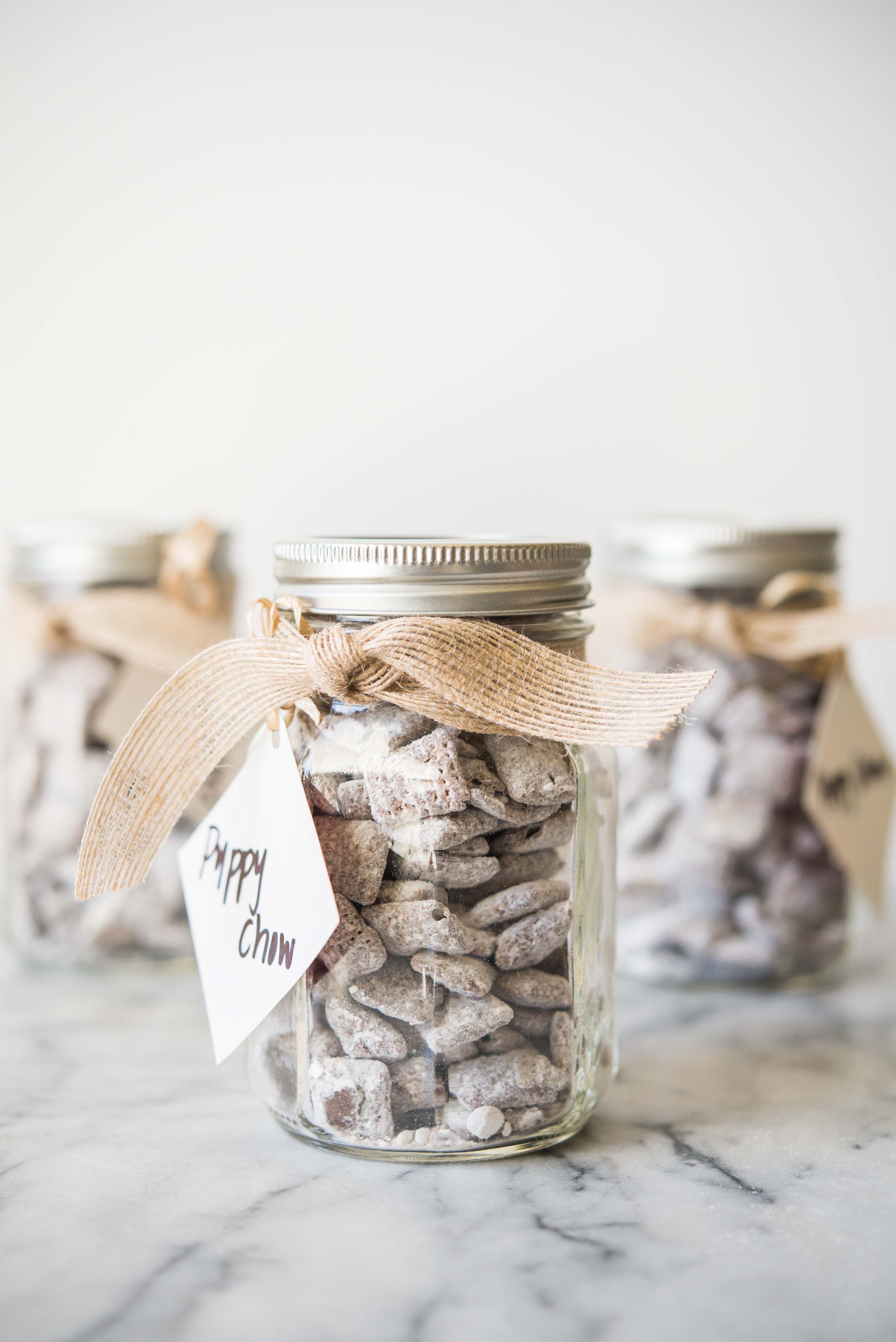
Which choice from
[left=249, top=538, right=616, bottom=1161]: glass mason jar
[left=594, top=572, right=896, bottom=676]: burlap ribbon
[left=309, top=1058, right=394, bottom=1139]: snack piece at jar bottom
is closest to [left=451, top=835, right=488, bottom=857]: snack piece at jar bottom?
[left=249, top=538, right=616, bottom=1161]: glass mason jar

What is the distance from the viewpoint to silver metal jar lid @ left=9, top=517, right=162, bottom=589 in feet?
2.98

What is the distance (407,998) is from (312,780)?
0.12 metres

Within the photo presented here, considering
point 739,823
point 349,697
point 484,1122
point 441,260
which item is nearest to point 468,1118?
point 484,1122

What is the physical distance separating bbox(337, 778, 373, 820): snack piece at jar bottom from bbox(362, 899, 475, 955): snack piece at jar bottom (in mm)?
45

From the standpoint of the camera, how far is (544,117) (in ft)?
3.65

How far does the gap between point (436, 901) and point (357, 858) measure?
44mm

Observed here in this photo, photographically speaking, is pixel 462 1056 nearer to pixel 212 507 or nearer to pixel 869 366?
pixel 212 507

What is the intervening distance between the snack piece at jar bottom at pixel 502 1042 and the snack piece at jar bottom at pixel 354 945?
0.21ft

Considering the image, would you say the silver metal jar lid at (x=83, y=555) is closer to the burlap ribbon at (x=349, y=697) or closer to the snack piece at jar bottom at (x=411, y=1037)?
the burlap ribbon at (x=349, y=697)

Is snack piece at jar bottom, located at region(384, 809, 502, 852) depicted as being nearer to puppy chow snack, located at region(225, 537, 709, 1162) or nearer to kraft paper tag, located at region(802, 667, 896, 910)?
puppy chow snack, located at region(225, 537, 709, 1162)

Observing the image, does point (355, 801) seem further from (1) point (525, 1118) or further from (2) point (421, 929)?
(1) point (525, 1118)

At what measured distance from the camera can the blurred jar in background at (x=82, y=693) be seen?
885 millimetres

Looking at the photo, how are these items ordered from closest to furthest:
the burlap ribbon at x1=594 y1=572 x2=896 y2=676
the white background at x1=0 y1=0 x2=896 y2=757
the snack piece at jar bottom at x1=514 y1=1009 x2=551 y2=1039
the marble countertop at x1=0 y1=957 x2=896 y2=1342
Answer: the marble countertop at x1=0 y1=957 x2=896 y2=1342
the snack piece at jar bottom at x1=514 y1=1009 x2=551 y2=1039
the burlap ribbon at x1=594 y1=572 x2=896 y2=676
the white background at x1=0 y1=0 x2=896 y2=757

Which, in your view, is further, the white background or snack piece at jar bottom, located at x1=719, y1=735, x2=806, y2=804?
the white background
